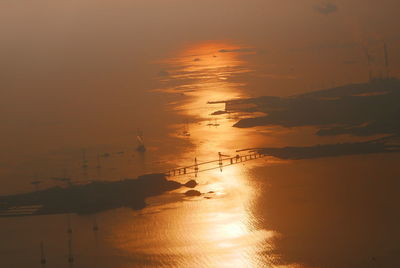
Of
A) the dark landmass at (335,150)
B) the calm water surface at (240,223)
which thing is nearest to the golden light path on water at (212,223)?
the calm water surface at (240,223)

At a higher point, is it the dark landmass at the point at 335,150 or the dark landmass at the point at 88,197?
the dark landmass at the point at 335,150

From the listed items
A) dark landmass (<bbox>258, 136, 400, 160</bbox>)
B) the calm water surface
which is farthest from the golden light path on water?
dark landmass (<bbox>258, 136, 400, 160</bbox>)

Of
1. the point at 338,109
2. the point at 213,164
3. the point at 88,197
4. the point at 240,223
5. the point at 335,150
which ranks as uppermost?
the point at 338,109

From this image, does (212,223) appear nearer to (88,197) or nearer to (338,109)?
(88,197)

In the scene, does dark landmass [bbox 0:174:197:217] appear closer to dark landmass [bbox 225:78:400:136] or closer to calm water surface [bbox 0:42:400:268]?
calm water surface [bbox 0:42:400:268]

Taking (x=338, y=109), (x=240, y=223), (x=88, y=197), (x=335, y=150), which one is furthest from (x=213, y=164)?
(x=338, y=109)

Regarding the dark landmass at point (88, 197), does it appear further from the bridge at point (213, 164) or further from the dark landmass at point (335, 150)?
the dark landmass at point (335, 150)
